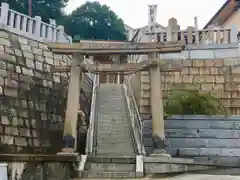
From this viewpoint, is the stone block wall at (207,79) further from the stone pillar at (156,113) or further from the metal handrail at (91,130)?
the stone pillar at (156,113)

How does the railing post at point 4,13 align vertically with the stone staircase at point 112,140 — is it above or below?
above

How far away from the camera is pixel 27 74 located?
11.7m

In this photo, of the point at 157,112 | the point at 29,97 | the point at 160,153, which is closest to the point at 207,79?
the point at 157,112

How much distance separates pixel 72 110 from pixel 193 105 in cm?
423

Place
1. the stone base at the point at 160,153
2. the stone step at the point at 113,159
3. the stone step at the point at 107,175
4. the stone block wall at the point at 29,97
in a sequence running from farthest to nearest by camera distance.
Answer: the stone block wall at the point at 29,97 < the stone base at the point at 160,153 < the stone step at the point at 113,159 < the stone step at the point at 107,175

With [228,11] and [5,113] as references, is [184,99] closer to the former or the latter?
[5,113]

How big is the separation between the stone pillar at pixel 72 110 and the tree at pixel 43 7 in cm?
1357

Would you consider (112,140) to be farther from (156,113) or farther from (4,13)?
(4,13)

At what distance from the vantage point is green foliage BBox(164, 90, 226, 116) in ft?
38.1

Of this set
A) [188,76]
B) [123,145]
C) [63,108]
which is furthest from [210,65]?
[63,108]

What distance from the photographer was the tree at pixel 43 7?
22.0 metres

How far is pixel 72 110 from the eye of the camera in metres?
9.69

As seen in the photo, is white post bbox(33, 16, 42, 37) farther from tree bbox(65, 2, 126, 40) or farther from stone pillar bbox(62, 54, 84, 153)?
tree bbox(65, 2, 126, 40)

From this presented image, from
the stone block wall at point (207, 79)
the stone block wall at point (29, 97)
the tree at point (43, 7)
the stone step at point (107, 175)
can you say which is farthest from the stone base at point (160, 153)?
the tree at point (43, 7)
